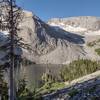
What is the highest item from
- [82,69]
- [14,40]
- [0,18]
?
[0,18]

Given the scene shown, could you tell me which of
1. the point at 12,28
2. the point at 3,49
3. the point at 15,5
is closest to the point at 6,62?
the point at 3,49

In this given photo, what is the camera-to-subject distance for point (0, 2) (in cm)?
3347

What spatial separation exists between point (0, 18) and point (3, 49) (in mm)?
3270

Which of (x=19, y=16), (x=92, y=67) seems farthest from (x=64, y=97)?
(x=92, y=67)

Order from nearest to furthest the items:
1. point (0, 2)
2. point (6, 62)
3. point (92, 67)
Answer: point (0, 2)
point (6, 62)
point (92, 67)

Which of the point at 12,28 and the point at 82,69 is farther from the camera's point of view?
the point at 82,69

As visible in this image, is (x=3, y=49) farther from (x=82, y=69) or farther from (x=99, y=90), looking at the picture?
(x=82, y=69)

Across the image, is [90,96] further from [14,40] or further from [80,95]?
[14,40]

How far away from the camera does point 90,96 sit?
34.4 m

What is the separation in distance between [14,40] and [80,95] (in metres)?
9.50

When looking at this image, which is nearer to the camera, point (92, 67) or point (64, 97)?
point (64, 97)

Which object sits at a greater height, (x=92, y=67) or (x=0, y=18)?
(x=0, y=18)

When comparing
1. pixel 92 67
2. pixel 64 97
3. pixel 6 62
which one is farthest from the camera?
pixel 92 67

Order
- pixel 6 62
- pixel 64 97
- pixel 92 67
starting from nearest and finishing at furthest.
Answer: pixel 6 62, pixel 64 97, pixel 92 67
